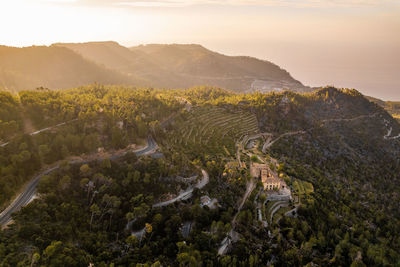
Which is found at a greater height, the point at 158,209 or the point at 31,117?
the point at 31,117

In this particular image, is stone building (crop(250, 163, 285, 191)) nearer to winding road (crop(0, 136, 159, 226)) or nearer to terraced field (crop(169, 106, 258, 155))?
terraced field (crop(169, 106, 258, 155))

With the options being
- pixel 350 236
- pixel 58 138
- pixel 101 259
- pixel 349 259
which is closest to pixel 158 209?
pixel 101 259

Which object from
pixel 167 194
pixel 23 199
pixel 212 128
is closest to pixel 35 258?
pixel 23 199

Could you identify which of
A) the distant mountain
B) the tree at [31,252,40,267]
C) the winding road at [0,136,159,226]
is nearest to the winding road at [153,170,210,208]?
the winding road at [0,136,159,226]

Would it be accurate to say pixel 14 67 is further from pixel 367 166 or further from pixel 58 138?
pixel 367 166

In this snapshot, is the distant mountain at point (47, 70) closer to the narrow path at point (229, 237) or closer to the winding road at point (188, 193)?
the winding road at point (188, 193)
